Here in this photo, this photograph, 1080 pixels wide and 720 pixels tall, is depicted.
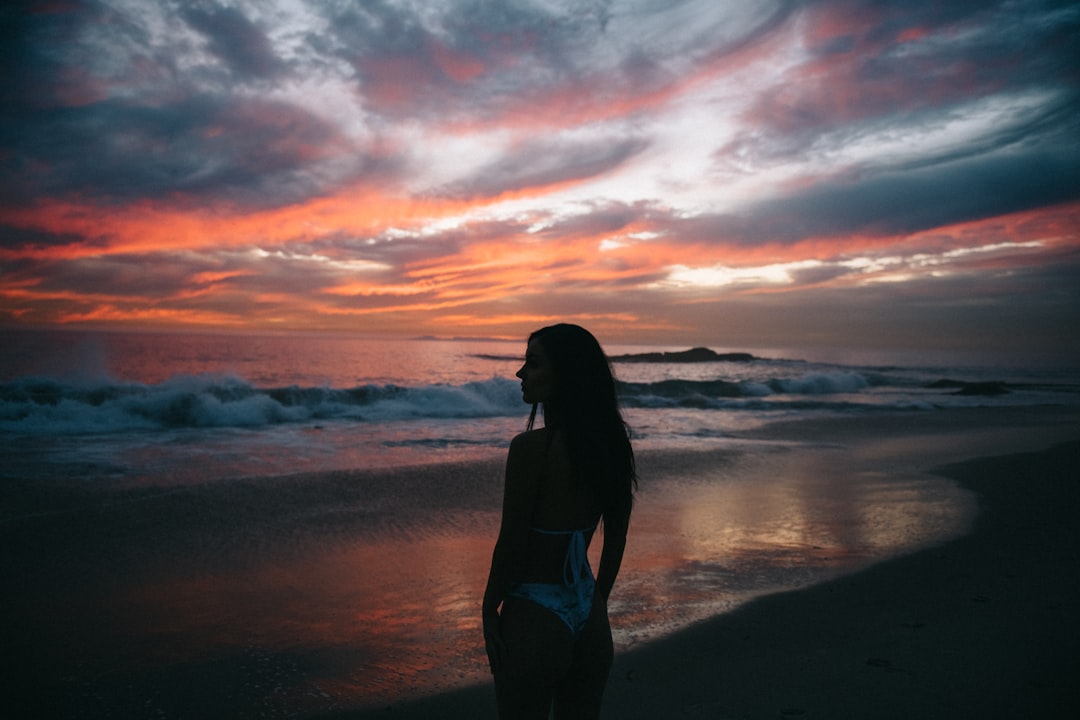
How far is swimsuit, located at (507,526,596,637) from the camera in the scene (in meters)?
2.01

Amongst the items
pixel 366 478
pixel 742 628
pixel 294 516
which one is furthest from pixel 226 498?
pixel 742 628

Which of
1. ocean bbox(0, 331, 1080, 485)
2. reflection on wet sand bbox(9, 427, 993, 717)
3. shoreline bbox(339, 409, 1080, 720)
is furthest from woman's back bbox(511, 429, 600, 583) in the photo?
ocean bbox(0, 331, 1080, 485)

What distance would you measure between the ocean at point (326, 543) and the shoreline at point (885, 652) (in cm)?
29

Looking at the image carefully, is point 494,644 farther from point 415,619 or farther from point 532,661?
point 415,619

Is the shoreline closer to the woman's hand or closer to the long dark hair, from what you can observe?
the woman's hand

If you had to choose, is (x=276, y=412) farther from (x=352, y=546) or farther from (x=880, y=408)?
(x=880, y=408)

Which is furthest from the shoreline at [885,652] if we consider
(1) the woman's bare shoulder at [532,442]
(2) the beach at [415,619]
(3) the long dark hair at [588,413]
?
(1) the woman's bare shoulder at [532,442]

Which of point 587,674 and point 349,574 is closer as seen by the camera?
point 587,674

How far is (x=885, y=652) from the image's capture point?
13.4 feet

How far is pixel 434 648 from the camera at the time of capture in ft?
14.0

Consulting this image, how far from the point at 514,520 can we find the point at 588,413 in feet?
1.39

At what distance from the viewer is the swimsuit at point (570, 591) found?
201 centimetres

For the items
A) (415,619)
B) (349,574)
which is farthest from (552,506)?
(349,574)

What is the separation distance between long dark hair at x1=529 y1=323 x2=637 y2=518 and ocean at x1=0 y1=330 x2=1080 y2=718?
2469 millimetres
